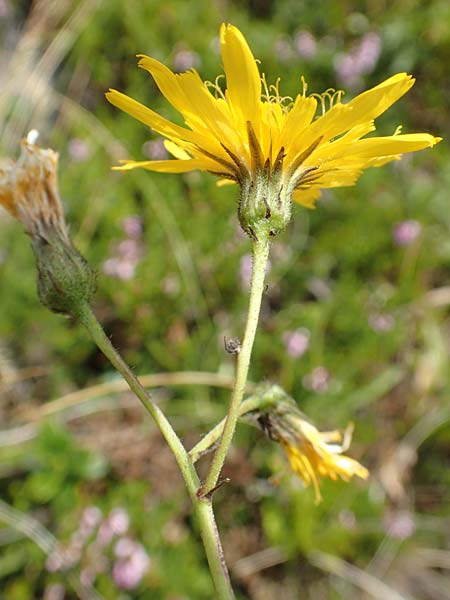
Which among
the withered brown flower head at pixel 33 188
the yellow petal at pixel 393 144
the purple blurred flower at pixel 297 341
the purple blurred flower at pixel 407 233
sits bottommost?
the purple blurred flower at pixel 297 341

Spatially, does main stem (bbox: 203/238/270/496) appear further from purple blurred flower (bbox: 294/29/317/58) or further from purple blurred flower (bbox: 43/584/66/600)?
purple blurred flower (bbox: 294/29/317/58)

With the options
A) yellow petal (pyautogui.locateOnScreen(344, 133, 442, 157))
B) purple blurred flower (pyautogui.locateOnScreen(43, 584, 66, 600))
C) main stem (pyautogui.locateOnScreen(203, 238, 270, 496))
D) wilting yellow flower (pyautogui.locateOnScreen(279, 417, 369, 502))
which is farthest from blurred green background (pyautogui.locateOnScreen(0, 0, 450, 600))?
yellow petal (pyautogui.locateOnScreen(344, 133, 442, 157))

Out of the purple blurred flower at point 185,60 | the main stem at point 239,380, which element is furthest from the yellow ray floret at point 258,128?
the purple blurred flower at point 185,60

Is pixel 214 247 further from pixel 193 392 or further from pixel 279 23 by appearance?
pixel 279 23

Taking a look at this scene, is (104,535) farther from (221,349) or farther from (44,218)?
(44,218)

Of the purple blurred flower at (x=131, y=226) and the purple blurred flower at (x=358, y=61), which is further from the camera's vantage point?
the purple blurred flower at (x=358, y=61)

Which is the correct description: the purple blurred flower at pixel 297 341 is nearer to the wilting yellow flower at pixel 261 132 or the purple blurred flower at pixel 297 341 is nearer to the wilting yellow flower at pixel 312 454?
the wilting yellow flower at pixel 312 454

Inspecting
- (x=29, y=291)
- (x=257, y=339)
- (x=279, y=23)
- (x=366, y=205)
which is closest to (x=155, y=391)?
(x=257, y=339)
